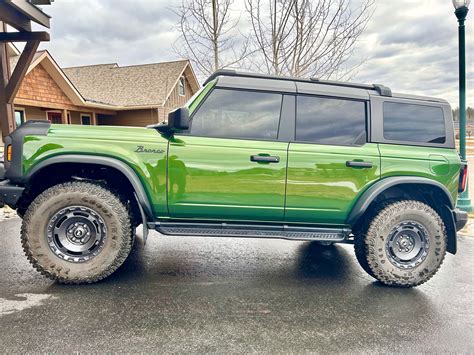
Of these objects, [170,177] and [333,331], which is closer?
[333,331]

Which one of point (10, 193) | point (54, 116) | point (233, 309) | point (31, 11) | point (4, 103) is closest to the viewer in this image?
point (233, 309)

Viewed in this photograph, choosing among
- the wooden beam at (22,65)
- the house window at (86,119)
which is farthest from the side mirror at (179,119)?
the house window at (86,119)

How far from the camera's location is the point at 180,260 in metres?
4.05

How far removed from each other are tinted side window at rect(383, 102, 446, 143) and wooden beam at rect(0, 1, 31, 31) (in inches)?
293

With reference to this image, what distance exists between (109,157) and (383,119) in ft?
9.96

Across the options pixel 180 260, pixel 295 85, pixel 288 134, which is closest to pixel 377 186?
pixel 288 134

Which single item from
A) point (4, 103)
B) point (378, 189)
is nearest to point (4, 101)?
point (4, 103)

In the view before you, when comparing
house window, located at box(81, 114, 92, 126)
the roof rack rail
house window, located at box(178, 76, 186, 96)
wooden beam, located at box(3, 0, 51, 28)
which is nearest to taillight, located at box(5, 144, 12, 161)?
the roof rack rail

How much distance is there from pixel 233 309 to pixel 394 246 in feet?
6.39

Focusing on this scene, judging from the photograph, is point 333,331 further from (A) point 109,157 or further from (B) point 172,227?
(A) point 109,157

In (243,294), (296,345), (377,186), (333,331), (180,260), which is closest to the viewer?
(296,345)

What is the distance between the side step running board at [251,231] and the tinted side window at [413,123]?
1282 mm

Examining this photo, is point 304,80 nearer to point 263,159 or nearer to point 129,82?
point 263,159

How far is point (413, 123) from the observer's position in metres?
3.62
